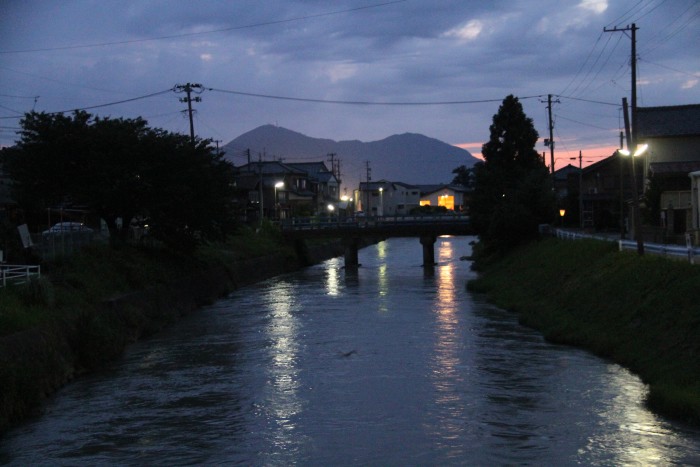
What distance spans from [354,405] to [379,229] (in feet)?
139

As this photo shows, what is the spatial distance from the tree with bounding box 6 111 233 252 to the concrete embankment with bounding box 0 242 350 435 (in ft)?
10.9

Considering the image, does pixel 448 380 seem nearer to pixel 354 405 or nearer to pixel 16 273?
pixel 354 405

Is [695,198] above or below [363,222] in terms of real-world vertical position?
above

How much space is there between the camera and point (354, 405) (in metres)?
15.9

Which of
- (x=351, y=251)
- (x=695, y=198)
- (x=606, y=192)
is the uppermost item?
(x=606, y=192)

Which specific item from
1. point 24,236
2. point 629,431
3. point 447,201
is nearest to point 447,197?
point 447,201

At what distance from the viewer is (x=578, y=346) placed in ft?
72.9

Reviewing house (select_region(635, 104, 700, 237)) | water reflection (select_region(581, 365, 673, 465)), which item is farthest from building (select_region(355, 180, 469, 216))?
water reflection (select_region(581, 365, 673, 465))

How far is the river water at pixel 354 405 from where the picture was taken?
12922 mm

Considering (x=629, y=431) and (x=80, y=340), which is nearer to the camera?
(x=629, y=431)

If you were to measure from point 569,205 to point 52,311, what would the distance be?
46502 millimetres

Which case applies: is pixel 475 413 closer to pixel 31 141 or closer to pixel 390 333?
pixel 390 333

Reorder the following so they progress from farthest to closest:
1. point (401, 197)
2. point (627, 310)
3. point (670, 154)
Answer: point (401, 197)
point (670, 154)
point (627, 310)

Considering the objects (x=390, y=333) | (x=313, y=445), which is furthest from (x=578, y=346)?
(x=313, y=445)
